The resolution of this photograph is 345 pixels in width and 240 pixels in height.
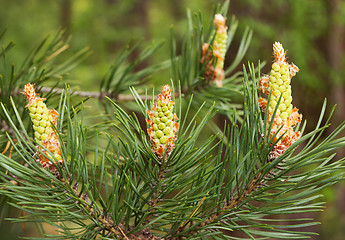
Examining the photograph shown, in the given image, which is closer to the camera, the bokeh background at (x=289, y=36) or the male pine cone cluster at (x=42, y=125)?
the male pine cone cluster at (x=42, y=125)

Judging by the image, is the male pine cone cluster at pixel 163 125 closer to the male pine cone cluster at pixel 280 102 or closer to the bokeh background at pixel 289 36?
the male pine cone cluster at pixel 280 102

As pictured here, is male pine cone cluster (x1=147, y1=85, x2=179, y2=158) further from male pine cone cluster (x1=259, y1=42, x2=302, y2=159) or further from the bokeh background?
the bokeh background

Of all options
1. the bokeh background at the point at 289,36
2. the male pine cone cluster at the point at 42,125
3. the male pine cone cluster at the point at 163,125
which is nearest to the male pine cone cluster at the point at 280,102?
the male pine cone cluster at the point at 163,125

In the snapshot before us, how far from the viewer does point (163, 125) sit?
1.32 feet

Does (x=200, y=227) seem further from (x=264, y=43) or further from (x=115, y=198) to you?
(x=264, y=43)

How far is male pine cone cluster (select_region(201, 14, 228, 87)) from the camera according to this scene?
0.74 metres

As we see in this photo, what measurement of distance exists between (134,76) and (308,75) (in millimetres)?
1726

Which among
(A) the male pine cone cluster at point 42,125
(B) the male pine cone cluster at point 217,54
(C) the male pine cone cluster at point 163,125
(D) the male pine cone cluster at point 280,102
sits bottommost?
(A) the male pine cone cluster at point 42,125

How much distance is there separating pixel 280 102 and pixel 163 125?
143mm

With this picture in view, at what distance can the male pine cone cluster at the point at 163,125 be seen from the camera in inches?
15.4

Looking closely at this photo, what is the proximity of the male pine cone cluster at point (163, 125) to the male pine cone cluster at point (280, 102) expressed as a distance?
Result: 0.38 ft

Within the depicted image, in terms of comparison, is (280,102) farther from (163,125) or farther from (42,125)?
(42,125)

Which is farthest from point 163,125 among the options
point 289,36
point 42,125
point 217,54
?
point 289,36

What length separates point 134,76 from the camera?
2.95 ft
